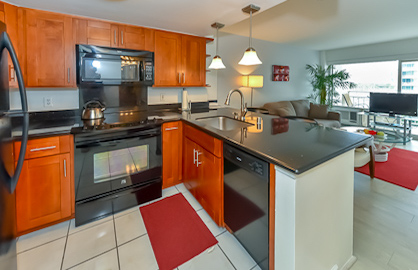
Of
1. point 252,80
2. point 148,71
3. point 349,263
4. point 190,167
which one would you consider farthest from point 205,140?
point 252,80

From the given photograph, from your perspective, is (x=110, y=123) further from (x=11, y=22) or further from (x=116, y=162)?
(x=11, y=22)

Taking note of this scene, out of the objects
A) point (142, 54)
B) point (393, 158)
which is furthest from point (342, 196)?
point (393, 158)

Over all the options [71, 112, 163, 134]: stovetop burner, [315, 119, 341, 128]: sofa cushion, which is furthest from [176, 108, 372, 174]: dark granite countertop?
[315, 119, 341, 128]: sofa cushion

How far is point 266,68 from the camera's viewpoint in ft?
17.2

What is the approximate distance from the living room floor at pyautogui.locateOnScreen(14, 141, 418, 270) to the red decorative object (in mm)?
3939

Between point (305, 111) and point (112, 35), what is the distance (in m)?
4.98

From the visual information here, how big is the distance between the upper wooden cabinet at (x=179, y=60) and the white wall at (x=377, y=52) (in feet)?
17.3

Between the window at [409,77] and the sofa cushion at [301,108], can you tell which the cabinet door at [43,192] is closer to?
the sofa cushion at [301,108]

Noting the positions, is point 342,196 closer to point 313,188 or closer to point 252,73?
point 313,188

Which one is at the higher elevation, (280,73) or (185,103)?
(280,73)

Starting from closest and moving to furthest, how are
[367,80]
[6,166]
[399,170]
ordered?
1. [6,166]
2. [399,170]
3. [367,80]

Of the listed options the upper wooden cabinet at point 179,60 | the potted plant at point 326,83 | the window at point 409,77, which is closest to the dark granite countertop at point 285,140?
the upper wooden cabinet at point 179,60

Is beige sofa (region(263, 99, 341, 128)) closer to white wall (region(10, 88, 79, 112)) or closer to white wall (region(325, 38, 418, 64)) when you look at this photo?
white wall (region(325, 38, 418, 64))

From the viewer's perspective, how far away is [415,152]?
3.93m
